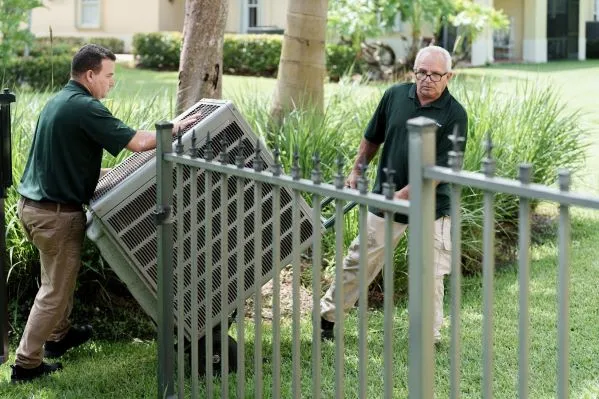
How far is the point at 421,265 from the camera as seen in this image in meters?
3.14

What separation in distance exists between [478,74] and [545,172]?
17.8 meters

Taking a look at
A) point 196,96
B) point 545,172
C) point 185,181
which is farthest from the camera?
point 545,172

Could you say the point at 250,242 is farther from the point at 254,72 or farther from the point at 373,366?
the point at 254,72

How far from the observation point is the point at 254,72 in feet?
91.5

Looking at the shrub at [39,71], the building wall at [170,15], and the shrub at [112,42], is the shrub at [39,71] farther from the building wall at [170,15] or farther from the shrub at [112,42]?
the building wall at [170,15]

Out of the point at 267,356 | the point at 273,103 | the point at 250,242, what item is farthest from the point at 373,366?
the point at 273,103

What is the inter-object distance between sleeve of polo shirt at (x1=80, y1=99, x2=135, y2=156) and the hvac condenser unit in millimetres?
170

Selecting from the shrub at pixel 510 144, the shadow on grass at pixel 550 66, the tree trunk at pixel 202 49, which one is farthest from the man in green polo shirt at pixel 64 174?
the shadow on grass at pixel 550 66

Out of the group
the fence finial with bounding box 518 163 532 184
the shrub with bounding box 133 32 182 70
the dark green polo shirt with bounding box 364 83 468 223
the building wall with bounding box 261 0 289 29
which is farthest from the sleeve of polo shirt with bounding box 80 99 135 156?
the building wall with bounding box 261 0 289 29

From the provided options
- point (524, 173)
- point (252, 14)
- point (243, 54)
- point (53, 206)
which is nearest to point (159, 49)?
point (243, 54)

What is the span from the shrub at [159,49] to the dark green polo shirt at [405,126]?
2326cm

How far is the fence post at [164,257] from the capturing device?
4.70 m

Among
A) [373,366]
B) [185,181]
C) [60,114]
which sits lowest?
[373,366]

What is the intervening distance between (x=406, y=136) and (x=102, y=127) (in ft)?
5.70
